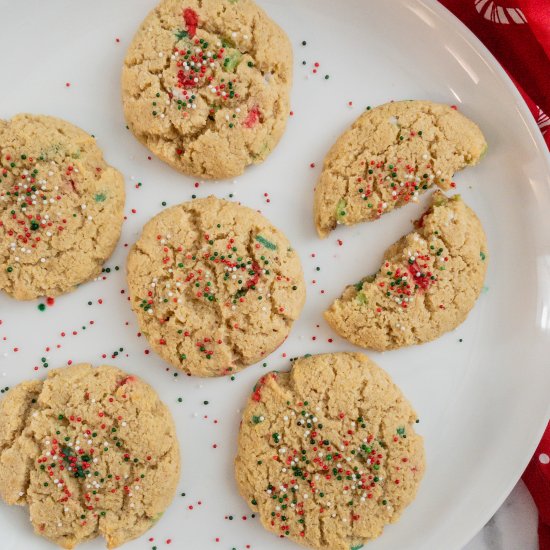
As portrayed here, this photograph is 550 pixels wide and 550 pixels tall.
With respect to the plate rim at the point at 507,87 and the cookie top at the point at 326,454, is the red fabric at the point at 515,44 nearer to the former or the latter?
the plate rim at the point at 507,87

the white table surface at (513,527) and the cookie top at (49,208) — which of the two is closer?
the cookie top at (49,208)

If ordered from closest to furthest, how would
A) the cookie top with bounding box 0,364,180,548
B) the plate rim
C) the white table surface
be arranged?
the cookie top with bounding box 0,364,180,548, the plate rim, the white table surface

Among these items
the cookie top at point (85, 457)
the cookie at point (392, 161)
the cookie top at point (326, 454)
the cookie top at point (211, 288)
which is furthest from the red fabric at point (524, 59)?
the cookie top at point (85, 457)

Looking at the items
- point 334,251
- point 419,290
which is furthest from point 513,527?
point 334,251

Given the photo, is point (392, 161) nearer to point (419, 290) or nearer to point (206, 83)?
point (419, 290)

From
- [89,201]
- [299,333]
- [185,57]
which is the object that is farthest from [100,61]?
[299,333]

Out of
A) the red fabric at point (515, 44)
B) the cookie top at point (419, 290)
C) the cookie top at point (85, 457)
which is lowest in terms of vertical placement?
the cookie top at point (85, 457)

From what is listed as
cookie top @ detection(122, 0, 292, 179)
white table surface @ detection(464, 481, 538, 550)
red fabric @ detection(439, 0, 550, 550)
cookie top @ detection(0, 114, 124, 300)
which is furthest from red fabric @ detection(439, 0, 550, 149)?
cookie top @ detection(0, 114, 124, 300)

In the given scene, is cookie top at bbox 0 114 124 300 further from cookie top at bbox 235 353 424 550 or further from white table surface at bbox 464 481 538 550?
white table surface at bbox 464 481 538 550
